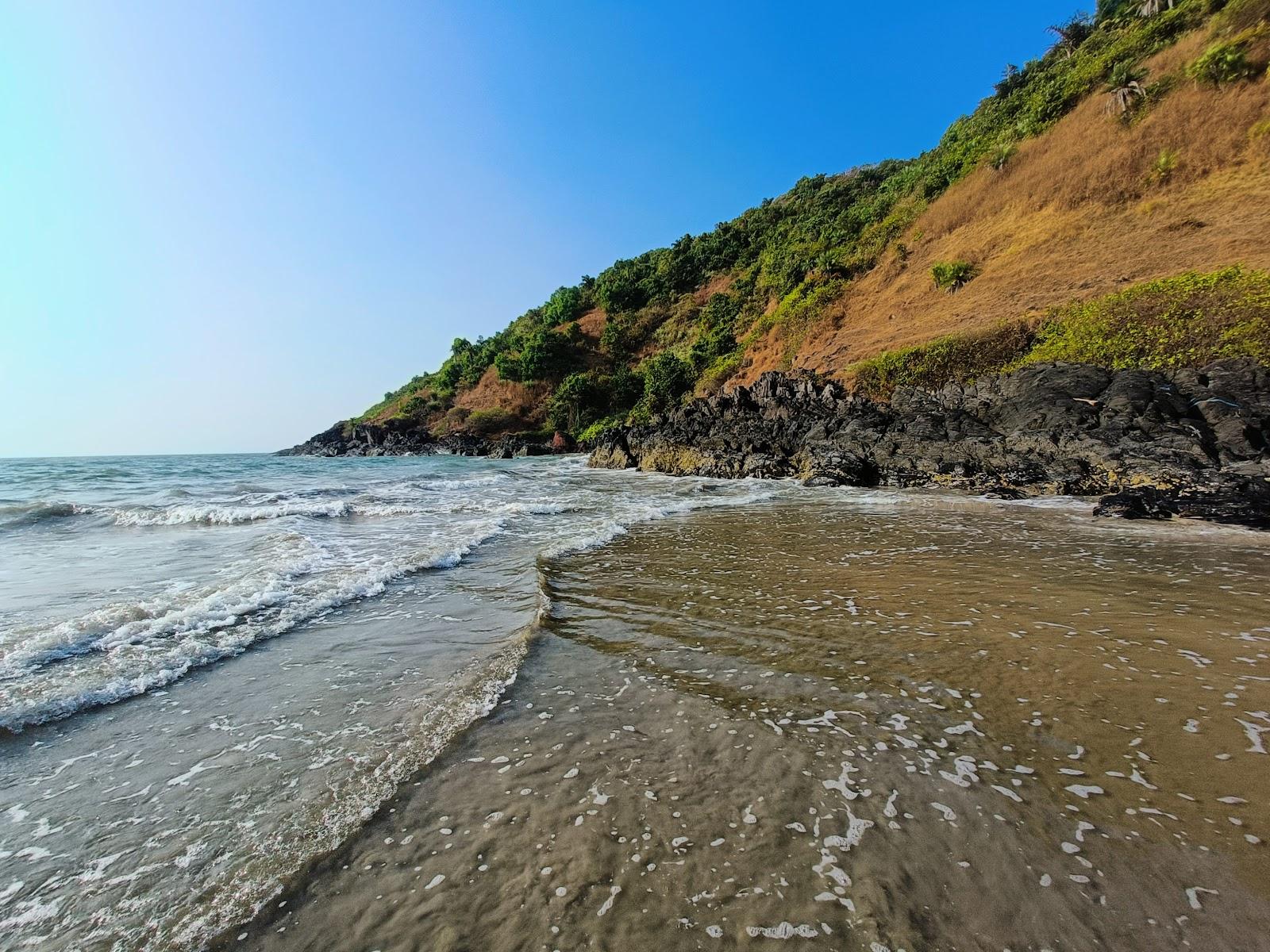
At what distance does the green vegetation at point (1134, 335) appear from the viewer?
15.1 meters

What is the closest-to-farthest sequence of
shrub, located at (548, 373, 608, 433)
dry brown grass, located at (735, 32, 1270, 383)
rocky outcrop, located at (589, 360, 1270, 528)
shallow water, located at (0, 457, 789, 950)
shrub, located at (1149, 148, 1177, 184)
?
shallow water, located at (0, 457, 789, 950) < rocky outcrop, located at (589, 360, 1270, 528) < dry brown grass, located at (735, 32, 1270, 383) < shrub, located at (1149, 148, 1177, 184) < shrub, located at (548, 373, 608, 433)

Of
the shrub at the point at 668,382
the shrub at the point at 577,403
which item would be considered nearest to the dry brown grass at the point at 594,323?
the shrub at the point at 577,403

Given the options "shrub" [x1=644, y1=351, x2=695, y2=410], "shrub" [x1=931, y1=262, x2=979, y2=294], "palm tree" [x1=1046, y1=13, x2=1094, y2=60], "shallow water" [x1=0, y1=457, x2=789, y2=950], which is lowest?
"shallow water" [x1=0, y1=457, x2=789, y2=950]

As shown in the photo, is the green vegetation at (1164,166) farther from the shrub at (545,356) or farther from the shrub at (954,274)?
the shrub at (545,356)

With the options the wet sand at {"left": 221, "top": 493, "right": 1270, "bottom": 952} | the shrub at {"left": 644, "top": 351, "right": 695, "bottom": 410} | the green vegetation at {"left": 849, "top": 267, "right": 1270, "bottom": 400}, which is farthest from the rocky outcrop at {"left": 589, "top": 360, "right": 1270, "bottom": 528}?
the shrub at {"left": 644, "top": 351, "right": 695, "bottom": 410}

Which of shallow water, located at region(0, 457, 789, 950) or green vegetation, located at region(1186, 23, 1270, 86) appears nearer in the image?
shallow water, located at region(0, 457, 789, 950)

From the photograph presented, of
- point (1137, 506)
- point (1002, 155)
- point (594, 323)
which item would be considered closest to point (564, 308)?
point (594, 323)

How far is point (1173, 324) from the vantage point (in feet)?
53.8

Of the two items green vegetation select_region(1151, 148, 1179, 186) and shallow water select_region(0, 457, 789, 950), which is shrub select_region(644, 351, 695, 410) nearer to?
green vegetation select_region(1151, 148, 1179, 186)

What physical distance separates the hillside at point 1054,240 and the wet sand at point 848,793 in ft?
58.6

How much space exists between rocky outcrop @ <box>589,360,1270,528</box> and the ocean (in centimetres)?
613

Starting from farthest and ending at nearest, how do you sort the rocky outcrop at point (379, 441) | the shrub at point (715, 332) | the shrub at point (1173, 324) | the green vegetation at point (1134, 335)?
1. the rocky outcrop at point (379, 441)
2. the shrub at point (715, 332)
3. the green vegetation at point (1134, 335)
4. the shrub at point (1173, 324)

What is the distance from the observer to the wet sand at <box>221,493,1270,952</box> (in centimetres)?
205

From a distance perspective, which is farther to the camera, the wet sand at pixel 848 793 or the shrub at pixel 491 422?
the shrub at pixel 491 422
